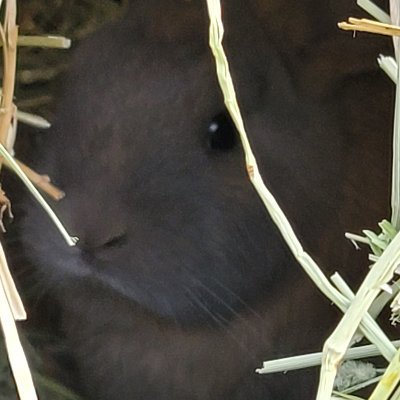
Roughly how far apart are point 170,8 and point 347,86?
25cm

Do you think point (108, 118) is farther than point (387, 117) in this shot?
No

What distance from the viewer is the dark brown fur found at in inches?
54.2

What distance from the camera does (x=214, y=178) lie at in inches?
55.8

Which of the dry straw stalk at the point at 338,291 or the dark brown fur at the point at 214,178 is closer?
the dry straw stalk at the point at 338,291

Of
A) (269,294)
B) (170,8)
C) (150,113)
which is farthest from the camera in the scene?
(269,294)

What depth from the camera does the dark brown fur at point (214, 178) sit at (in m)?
1.38

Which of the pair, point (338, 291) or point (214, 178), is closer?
point (338, 291)

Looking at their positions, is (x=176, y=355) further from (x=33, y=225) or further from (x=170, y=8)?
(x=170, y=8)

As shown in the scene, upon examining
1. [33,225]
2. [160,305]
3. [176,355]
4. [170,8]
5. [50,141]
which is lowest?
[176,355]

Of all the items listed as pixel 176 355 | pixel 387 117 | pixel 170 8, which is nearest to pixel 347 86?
pixel 387 117

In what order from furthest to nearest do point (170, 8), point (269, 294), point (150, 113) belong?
point (269, 294) < point (170, 8) < point (150, 113)

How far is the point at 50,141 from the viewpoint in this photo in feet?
4.74

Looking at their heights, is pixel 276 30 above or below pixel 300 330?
above

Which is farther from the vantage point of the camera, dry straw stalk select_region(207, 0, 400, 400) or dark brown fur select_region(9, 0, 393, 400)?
dark brown fur select_region(9, 0, 393, 400)
